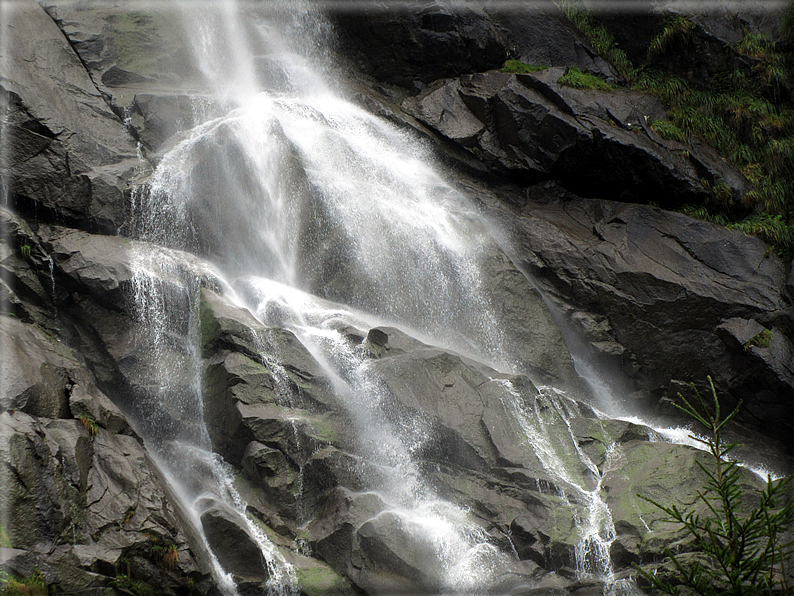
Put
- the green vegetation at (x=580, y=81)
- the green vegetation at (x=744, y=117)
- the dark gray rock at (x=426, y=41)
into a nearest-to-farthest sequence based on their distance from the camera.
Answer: the green vegetation at (x=744, y=117) → the green vegetation at (x=580, y=81) → the dark gray rock at (x=426, y=41)

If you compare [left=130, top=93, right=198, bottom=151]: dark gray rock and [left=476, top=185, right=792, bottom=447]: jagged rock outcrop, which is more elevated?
[left=130, top=93, right=198, bottom=151]: dark gray rock

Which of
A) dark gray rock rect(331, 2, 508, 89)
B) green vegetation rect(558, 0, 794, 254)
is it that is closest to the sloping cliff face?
green vegetation rect(558, 0, 794, 254)

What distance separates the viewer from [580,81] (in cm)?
1644

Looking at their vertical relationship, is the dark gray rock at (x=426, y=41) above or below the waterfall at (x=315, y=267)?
above

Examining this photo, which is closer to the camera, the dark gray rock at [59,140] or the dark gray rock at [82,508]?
the dark gray rock at [82,508]

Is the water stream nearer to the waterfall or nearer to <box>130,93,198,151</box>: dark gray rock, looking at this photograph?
the waterfall

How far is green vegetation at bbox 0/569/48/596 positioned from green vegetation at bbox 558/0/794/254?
14798 millimetres

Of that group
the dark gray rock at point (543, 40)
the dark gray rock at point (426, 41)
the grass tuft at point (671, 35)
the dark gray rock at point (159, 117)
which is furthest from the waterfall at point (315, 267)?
the grass tuft at point (671, 35)

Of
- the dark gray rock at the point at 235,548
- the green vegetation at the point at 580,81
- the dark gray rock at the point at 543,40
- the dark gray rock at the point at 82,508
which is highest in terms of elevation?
the dark gray rock at the point at 543,40

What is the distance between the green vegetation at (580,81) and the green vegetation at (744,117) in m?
1.68

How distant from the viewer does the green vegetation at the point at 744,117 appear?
14.7 meters

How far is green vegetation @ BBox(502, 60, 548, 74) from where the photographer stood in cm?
1745

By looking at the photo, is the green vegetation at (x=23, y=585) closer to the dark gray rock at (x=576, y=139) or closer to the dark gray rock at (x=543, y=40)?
the dark gray rock at (x=576, y=139)

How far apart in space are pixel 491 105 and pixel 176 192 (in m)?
8.85
